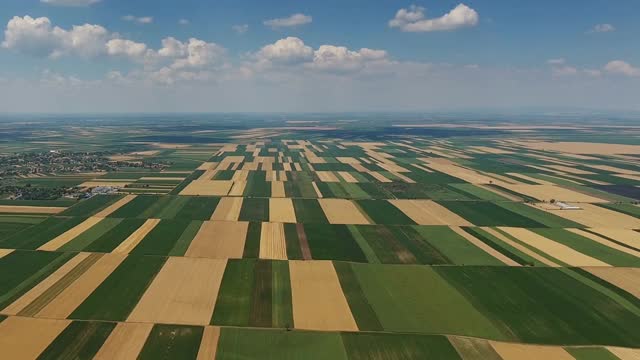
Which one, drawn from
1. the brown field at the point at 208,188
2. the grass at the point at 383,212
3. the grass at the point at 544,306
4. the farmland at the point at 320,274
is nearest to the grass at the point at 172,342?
the farmland at the point at 320,274

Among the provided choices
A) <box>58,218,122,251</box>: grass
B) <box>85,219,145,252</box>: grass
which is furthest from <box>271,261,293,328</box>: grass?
<box>58,218,122,251</box>: grass

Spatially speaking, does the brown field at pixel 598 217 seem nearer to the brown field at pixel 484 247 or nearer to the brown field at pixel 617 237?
the brown field at pixel 617 237

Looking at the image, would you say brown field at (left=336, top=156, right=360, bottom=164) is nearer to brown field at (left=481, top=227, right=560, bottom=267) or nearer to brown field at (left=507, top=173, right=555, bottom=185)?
brown field at (left=507, top=173, right=555, bottom=185)

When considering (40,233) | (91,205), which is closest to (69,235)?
(40,233)

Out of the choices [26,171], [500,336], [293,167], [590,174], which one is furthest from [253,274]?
[590,174]

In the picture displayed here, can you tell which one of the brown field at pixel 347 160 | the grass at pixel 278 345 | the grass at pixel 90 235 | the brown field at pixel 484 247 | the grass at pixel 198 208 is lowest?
the grass at pixel 278 345

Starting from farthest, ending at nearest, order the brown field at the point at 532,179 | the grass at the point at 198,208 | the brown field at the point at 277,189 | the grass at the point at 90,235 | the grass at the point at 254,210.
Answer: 1. the brown field at the point at 532,179
2. the brown field at the point at 277,189
3. the grass at the point at 198,208
4. the grass at the point at 254,210
5. the grass at the point at 90,235
